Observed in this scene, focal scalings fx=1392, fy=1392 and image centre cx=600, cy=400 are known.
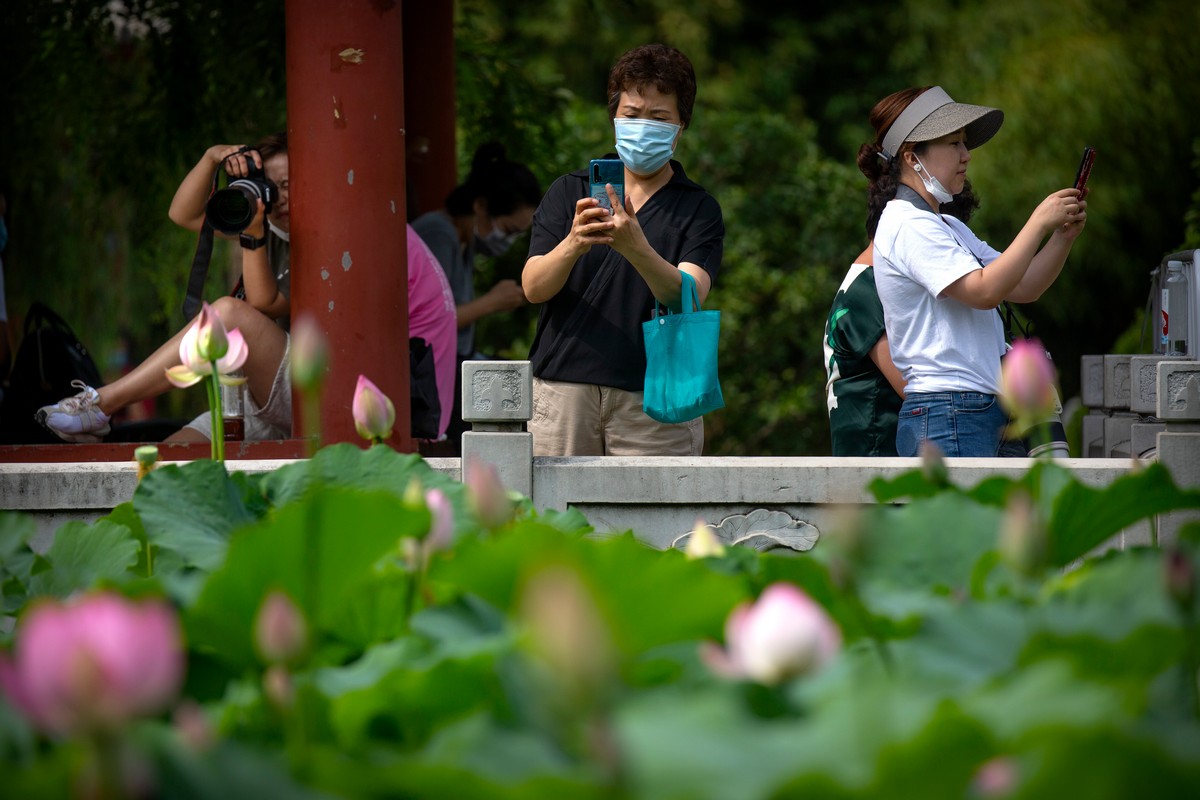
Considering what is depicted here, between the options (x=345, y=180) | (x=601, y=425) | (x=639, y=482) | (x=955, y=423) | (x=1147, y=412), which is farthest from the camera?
(x=1147, y=412)

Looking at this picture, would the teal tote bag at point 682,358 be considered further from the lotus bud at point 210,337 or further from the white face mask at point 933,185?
the lotus bud at point 210,337

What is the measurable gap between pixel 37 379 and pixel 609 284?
7.50 ft

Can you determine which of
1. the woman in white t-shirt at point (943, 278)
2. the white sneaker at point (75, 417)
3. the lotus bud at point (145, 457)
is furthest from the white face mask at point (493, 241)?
the lotus bud at point (145, 457)

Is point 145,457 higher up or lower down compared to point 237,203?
lower down

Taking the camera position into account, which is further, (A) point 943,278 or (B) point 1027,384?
(A) point 943,278

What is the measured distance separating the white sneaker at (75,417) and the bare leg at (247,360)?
4.1 inches

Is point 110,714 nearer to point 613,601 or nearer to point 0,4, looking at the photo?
point 613,601

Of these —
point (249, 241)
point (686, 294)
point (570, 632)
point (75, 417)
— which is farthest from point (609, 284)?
point (570, 632)

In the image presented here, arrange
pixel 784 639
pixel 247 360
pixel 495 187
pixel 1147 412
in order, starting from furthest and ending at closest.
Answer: pixel 495 187 < pixel 1147 412 < pixel 247 360 < pixel 784 639

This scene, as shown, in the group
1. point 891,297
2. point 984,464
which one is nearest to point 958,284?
point 891,297

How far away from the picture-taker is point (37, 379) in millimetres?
4750

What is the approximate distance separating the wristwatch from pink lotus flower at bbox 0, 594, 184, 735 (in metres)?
3.50

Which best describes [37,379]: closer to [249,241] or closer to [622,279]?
[249,241]

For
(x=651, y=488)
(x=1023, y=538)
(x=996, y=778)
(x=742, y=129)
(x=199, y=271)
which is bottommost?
(x=651, y=488)
